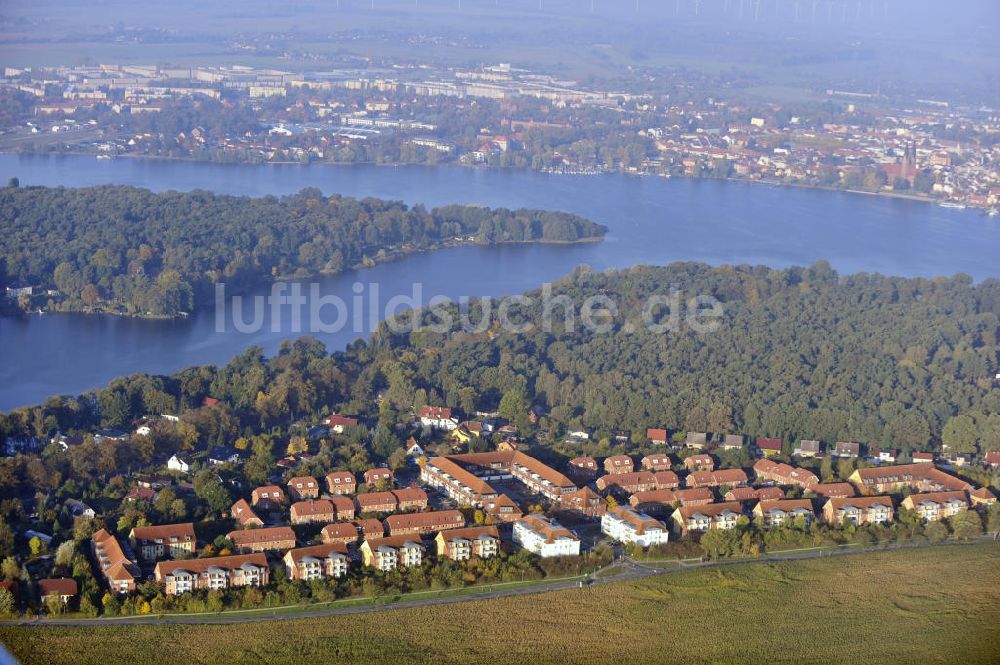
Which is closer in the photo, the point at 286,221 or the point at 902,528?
the point at 902,528

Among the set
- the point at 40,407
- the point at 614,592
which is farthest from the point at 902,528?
the point at 40,407

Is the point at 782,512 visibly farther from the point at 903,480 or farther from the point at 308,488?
the point at 308,488

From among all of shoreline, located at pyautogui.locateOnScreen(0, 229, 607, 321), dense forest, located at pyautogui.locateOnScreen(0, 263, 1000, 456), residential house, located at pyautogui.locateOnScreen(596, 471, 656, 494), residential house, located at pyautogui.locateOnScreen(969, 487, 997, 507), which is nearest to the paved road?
residential house, located at pyautogui.locateOnScreen(969, 487, 997, 507)

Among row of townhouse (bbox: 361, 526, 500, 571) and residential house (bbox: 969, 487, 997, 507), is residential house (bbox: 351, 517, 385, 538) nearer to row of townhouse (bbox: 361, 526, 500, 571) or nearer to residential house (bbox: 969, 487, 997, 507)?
row of townhouse (bbox: 361, 526, 500, 571)

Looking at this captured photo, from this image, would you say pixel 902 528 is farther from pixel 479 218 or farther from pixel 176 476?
pixel 479 218

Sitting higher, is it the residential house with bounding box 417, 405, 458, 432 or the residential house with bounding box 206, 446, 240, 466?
the residential house with bounding box 417, 405, 458, 432

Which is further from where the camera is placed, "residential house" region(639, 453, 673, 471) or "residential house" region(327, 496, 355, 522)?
"residential house" region(639, 453, 673, 471)
